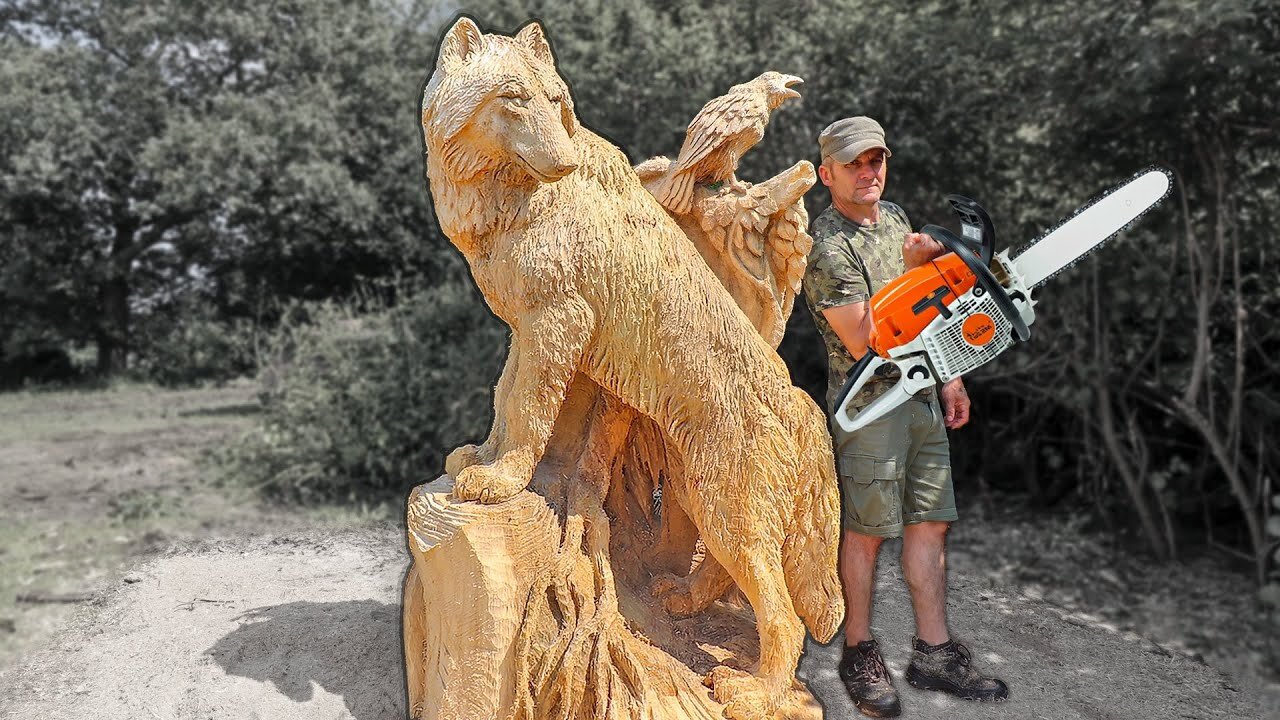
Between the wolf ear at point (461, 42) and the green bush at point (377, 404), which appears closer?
the wolf ear at point (461, 42)

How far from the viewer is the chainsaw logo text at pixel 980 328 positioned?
208 centimetres

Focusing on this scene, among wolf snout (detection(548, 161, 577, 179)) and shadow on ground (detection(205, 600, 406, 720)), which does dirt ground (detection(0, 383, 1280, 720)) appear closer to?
shadow on ground (detection(205, 600, 406, 720))

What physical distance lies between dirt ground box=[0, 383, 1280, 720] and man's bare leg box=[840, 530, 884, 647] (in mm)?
274

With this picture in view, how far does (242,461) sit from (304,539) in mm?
2046

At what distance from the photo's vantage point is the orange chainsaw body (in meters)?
2.09

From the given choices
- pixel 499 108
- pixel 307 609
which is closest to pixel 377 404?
pixel 307 609

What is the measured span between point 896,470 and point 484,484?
1.34m

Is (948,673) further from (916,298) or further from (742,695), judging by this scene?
(916,298)

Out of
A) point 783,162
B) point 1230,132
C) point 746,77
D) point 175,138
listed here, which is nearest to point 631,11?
point 746,77

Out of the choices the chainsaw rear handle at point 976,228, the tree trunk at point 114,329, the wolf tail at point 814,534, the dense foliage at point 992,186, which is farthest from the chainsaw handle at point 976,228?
the tree trunk at point 114,329

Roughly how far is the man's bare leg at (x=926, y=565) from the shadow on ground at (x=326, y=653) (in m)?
1.78

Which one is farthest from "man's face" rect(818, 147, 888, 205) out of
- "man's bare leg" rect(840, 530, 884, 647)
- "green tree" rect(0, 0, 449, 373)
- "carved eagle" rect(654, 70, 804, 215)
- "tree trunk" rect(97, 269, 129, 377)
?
"tree trunk" rect(97, 269, 129, 377)

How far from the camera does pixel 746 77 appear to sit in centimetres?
583

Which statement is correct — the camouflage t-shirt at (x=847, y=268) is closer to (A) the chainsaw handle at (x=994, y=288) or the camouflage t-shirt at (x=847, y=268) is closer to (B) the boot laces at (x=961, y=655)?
(A) the chainsaw handle at (x=994, y=288)
